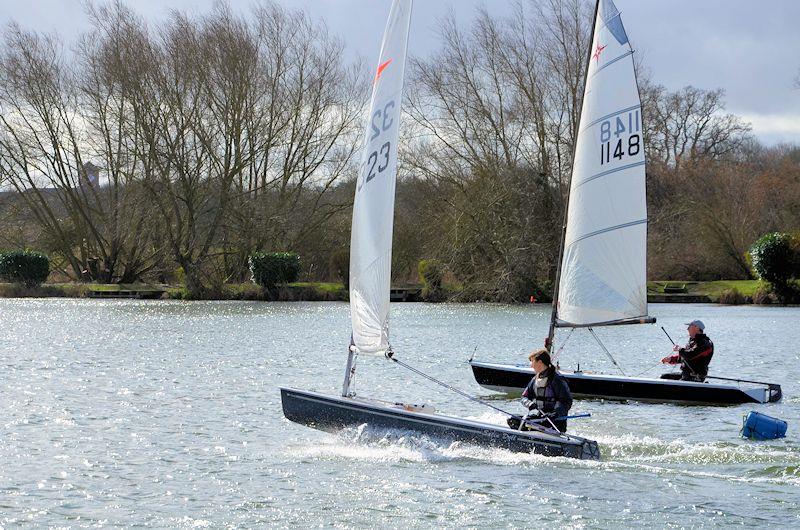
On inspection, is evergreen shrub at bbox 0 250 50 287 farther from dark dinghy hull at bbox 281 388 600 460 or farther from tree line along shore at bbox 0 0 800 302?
dark dinghy hull at bbox 281 388 600 460

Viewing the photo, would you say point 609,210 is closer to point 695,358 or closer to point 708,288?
point 695,358

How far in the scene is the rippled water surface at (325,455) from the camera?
9797 millimetres

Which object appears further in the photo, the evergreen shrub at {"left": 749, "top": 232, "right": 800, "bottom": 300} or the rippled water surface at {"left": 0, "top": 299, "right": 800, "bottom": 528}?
the evergreen shrub at {"left": 749, "top": 232, "right": 800, "bottom": 300}

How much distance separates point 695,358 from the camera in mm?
16516

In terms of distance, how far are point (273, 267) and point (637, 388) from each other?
3064cm

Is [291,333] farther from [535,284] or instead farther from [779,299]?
[779,299]

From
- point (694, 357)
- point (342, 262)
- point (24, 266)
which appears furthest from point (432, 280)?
point (694, 357)

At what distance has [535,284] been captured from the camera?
43.6 m

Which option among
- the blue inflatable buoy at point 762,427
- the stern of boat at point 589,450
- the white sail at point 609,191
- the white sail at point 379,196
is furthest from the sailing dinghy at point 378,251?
the white sail at point 609,191

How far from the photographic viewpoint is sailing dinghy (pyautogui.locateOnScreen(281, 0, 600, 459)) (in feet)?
39.8

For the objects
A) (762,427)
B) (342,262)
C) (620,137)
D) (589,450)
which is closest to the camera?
(589,450)

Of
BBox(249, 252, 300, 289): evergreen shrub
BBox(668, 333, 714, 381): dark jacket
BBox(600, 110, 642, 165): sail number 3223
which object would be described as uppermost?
BBox(600, 110, 642, 165): sail number 3223

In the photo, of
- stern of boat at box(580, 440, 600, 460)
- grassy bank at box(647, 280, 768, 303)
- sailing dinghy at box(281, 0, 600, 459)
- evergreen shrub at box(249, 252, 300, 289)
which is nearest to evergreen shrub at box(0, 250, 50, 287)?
evergreen shrub at box(249, 252, 300, 289)

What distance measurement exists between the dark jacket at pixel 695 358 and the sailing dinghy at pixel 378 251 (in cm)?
577
